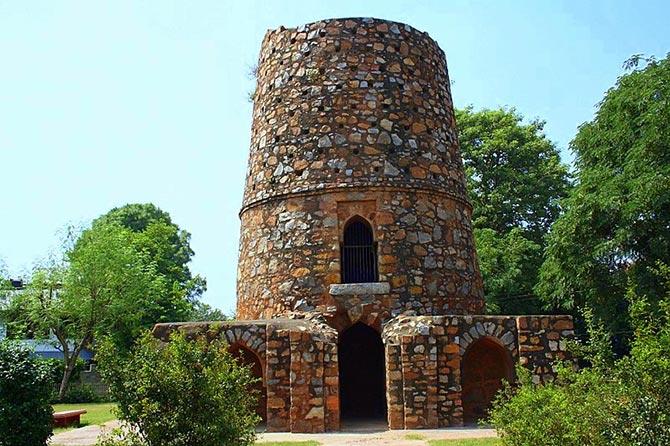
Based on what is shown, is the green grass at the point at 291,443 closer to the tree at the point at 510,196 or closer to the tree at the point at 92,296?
the tree at the point at 510,196

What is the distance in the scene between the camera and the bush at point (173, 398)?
6477mm

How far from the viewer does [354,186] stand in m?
13.1

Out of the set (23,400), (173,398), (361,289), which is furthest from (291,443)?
(361,289)

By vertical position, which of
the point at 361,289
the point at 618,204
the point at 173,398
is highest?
the point at 618,204

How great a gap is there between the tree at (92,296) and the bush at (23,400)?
16185mm

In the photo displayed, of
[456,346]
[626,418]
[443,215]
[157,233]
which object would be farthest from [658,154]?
[157,233]

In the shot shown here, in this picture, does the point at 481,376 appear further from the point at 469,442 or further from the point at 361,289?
the point at 469,442

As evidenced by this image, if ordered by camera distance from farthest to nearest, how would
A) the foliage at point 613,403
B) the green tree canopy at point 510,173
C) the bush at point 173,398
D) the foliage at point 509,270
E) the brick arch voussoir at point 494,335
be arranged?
the green tree canopy at point 510,173 → the foliage at point 509,270 → the brick arch voussoir at point 494,335 → the bush at point 173,398 → the foliage at point 613,403

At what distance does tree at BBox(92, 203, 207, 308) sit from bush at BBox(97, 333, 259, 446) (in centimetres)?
2662

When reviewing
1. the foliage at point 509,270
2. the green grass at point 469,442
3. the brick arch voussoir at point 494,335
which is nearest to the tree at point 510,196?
the foliage at point 509,270

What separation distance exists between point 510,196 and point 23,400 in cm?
1930

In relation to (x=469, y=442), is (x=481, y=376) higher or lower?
higher

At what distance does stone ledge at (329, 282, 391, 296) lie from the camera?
1265cm

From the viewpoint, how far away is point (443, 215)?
13.7m
